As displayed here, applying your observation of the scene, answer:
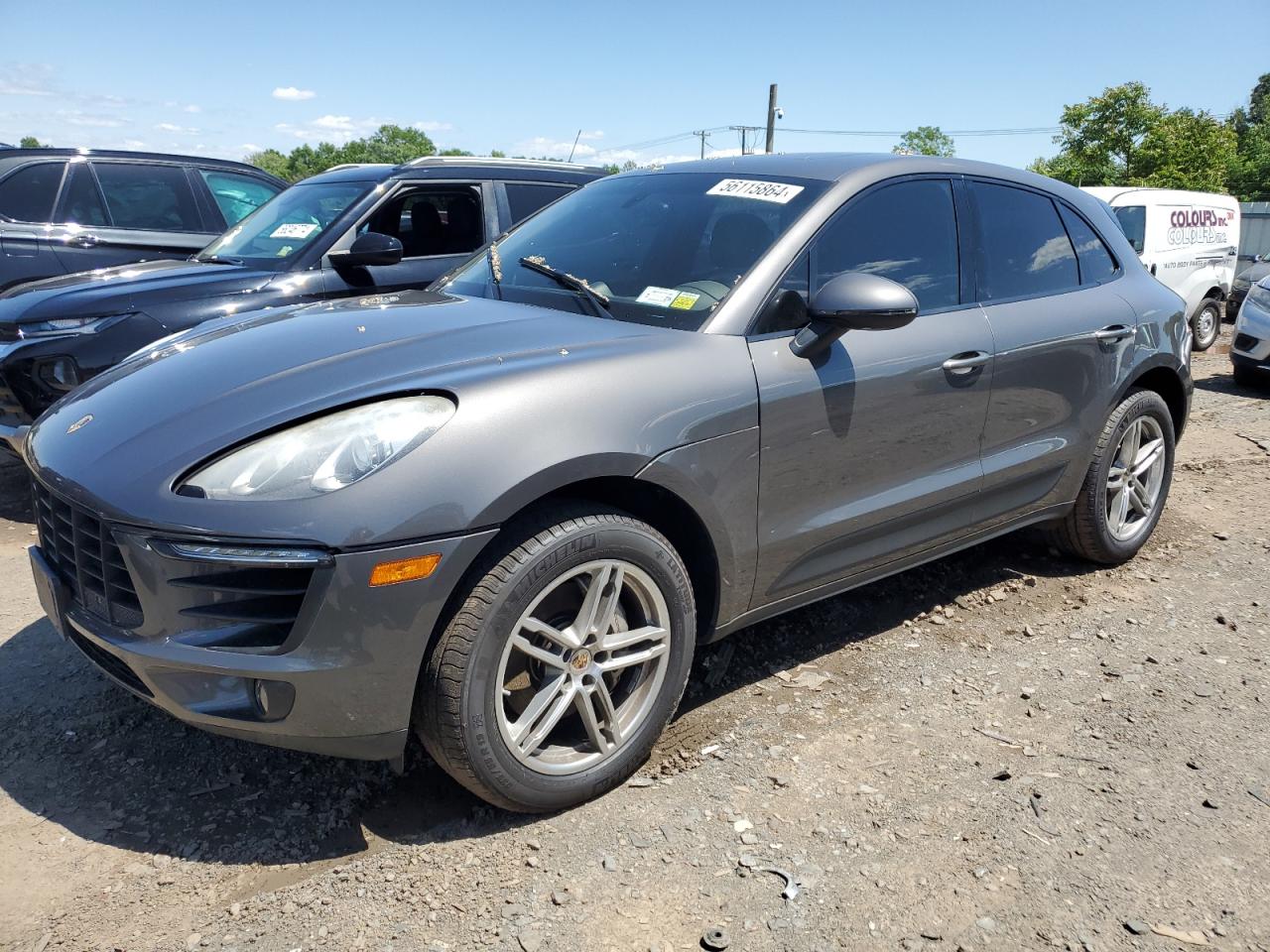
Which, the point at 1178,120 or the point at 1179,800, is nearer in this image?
the point at 1179,800

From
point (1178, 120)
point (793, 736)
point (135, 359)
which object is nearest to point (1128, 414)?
point (793, 736)

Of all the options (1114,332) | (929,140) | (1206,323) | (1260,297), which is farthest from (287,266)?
(929,140)

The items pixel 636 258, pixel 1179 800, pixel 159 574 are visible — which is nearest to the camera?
pixel 159 574

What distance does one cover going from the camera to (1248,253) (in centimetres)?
1955

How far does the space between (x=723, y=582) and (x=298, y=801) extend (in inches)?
51.5

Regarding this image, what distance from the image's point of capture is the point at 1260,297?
9273mm

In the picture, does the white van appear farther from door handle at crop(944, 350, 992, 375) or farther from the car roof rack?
door handle at crop(944, 350, 992, 375)

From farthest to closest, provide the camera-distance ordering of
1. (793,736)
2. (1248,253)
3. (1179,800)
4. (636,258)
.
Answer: (1248,253) → (636,258) → (793,736) → (1179,800)

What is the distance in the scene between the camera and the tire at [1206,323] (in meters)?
12.0

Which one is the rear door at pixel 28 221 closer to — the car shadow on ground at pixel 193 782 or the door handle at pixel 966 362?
the car shadow on ground at pixel 193 782

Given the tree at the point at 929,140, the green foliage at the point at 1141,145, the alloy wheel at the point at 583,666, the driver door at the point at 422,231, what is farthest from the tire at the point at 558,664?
the tree at the point at 929,140

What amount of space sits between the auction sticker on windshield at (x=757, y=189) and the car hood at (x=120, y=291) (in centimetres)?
295

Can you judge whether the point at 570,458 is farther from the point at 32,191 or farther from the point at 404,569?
the point at 32,191

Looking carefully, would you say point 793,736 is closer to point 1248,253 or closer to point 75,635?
point 75,635
